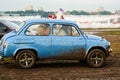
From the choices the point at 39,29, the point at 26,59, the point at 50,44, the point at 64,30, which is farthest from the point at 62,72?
the point at 39,29

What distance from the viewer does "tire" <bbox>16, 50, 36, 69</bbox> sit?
12.0 m

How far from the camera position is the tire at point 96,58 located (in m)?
12.7

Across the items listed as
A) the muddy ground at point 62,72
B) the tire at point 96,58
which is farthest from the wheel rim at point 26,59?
the tire at point 96,58

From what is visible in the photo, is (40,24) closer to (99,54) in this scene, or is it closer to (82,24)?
(99,54)

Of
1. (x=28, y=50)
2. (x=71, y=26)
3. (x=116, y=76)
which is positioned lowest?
(x=116, y=76)

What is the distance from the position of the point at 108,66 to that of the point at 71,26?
2.04m

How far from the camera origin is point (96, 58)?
1280 centimetres

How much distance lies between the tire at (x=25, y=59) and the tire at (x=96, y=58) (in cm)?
204

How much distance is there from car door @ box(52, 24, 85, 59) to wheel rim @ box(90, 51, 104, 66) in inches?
17.3

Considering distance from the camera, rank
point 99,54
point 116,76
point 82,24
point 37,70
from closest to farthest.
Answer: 1. point 116,76
2. point 37,70
3. point 99,54
4. point 82,24

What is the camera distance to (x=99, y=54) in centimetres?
1275

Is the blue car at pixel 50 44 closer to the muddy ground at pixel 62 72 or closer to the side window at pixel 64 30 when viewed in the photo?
the side window at pixel 64 30

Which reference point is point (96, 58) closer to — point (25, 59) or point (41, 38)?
point (41, 38)

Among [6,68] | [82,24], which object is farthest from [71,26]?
[82,24]
